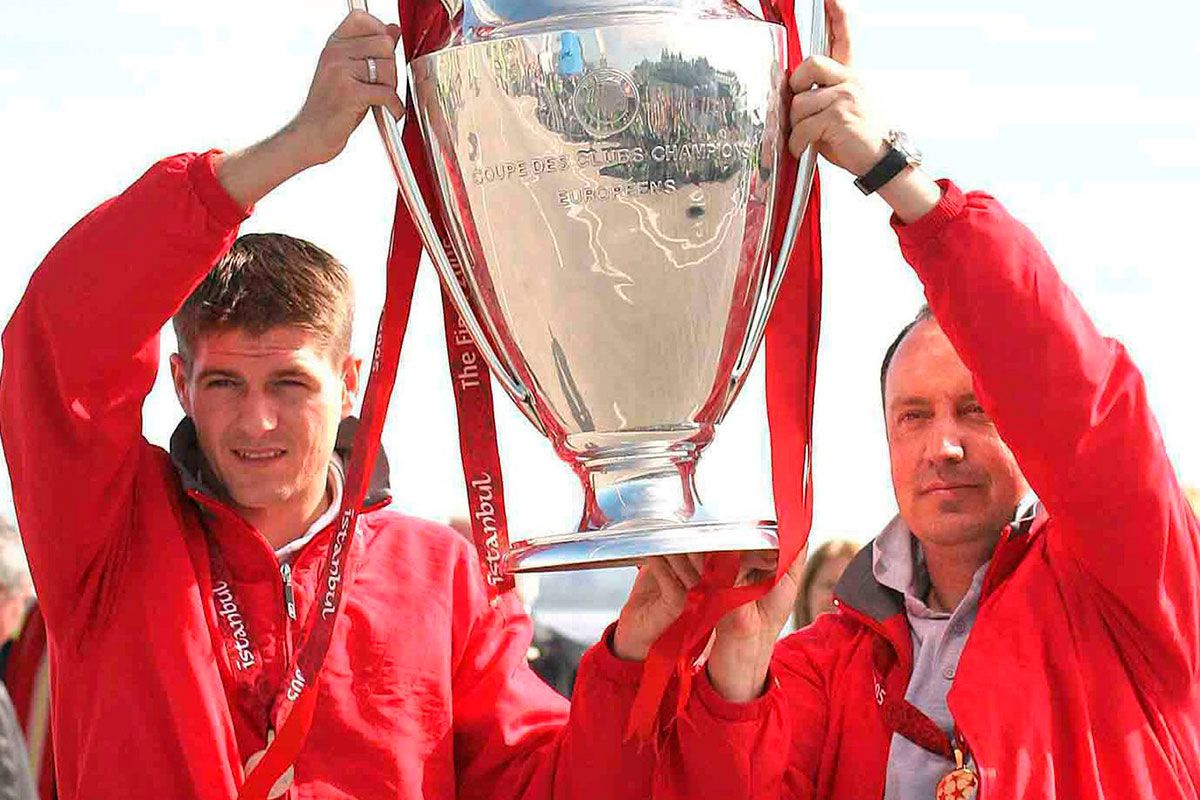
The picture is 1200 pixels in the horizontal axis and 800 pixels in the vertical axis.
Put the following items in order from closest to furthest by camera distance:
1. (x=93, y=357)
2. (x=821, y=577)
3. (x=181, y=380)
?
(x=93, y=357) → (x=181, y=380) → (x=821, y=577)

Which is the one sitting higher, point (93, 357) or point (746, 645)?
point (93, 357)

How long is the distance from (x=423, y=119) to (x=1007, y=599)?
1.17 metres

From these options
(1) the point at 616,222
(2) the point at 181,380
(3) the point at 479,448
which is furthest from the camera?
(2) the point at 181,380

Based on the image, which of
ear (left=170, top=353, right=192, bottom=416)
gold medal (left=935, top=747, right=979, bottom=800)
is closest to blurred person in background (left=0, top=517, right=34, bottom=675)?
ear (left=170, top=353, right=192, bottom=416)

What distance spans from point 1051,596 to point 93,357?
1.46m

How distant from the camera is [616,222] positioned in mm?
2750

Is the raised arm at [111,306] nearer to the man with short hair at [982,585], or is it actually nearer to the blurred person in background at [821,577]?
the man with short hair at [982,585]

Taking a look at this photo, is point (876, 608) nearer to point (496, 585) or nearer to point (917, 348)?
point (917, 348)

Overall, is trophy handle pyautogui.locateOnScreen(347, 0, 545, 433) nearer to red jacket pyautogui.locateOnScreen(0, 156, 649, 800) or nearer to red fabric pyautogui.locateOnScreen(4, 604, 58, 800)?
red jacket pyautogui.locateOnScreen(0, 156, 649, 800)

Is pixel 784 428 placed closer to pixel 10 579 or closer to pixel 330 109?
pixel 330 109

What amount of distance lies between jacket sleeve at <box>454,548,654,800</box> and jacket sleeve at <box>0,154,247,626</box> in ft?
2.07

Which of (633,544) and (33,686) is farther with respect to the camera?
(33,686)

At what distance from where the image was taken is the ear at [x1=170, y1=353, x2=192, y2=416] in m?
3.40

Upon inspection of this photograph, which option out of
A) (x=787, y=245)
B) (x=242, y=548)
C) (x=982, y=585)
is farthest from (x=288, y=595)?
(x=982, y=585)
